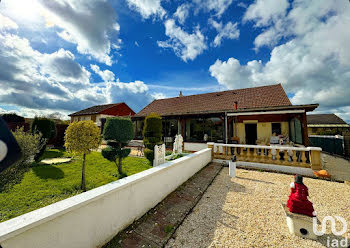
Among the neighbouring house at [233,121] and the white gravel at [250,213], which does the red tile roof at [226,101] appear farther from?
the white gravel at [250,213]

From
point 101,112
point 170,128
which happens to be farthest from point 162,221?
point 101,112

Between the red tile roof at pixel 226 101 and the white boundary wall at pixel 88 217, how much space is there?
330 inches

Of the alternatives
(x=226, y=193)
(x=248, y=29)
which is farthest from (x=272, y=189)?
(x=248, y=29)

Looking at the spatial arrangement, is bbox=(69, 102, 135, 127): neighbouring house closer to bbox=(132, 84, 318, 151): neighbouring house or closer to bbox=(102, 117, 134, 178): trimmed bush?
bbox=(132, 84, 318, 151): neighbouring house

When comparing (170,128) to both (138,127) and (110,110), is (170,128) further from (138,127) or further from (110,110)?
(110,110)

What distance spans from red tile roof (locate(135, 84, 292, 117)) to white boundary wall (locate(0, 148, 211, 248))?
8.38 meters

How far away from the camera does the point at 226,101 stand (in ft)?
45.0

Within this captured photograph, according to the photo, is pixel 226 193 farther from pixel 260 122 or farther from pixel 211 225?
pixel 260 122

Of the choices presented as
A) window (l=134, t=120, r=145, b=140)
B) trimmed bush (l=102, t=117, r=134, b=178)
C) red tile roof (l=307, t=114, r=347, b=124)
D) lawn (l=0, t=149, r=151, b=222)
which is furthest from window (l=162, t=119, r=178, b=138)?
red tile roof (l=307, t=114, r=347, b=124)

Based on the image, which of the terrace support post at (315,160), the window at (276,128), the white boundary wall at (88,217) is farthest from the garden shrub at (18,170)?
the window at (276,128)

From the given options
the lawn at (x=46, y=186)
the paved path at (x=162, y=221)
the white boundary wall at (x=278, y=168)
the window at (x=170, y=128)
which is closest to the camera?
the paved path at (x=162, y=221)

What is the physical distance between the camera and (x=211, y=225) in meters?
2.94

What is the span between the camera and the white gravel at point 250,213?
2.52 m

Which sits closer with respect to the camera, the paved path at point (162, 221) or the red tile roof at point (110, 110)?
the paved path at point (162, 221)
